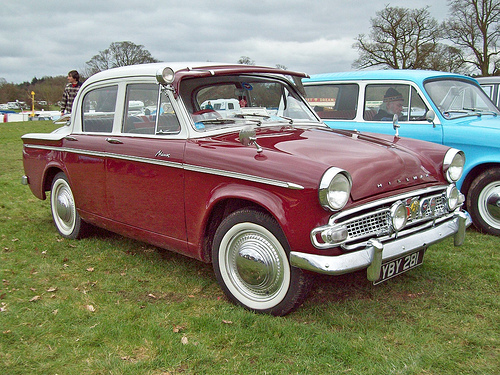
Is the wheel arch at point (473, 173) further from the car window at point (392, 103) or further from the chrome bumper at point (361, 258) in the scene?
the chrome bumper at point (361, 258)

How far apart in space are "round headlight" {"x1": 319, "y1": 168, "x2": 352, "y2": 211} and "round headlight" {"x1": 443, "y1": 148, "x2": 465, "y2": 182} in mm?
1274

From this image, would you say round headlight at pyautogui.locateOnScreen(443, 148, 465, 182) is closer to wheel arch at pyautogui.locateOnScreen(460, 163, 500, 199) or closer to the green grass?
the green grass

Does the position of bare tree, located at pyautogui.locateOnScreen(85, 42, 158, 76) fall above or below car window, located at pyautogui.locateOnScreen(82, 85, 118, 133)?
above

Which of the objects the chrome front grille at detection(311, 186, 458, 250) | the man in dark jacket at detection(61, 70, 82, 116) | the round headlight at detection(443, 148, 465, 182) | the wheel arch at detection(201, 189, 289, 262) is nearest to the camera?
the chrome front grille at detection(311, 186, 458, 250)

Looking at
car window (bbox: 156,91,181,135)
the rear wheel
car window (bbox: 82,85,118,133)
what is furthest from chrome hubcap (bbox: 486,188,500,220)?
the rear wheel

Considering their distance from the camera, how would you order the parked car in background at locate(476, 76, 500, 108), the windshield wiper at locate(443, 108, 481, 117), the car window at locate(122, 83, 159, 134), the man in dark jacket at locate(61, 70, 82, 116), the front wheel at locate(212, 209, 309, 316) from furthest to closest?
1. the parked car in background at locate(476, 76, 500, 108)
2. the man in dark jacket at locate(61, 70, 82, 116)
3. the windshield wiper at locate(443, 108, 481, 117)
4. the car window at locate(122, 83, 159, 134)
5. the front wheel at locate(212, 209, 309, 316)

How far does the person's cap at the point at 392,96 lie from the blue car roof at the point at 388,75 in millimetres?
163

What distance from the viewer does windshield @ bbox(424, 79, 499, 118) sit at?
230 inches

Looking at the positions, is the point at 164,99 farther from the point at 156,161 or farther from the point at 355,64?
the point at 355,64

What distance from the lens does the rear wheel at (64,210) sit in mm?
5227

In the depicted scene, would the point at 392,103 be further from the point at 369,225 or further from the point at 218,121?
the point at 369,225

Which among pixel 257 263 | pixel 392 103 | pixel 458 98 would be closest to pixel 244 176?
pixel 257 263

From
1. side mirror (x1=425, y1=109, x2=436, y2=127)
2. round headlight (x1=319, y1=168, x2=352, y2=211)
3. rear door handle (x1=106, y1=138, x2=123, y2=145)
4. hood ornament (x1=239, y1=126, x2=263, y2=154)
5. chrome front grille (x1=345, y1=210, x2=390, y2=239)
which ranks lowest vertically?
chrome front grille (x1=345, y1=210, x2=390, y2=239)

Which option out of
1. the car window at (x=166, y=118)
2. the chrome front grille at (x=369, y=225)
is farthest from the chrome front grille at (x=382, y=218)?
the car window at (x=166, y=118)
